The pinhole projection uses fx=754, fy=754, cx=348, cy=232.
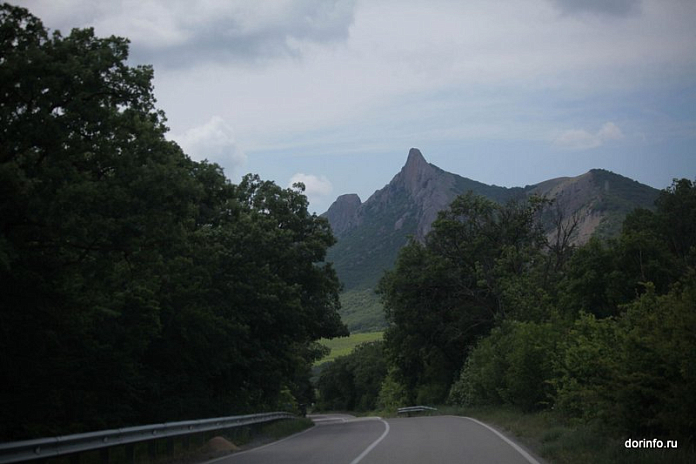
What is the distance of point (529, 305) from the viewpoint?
140ft

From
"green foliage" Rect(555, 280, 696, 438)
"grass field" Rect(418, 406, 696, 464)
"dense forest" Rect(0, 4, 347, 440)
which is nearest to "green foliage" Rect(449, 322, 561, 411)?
"grass field" Rect(418, 406, 696, 464)

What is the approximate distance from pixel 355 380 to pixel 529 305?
271ft

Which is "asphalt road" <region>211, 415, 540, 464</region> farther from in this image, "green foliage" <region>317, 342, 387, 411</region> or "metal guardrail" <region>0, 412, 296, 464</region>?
"green foliage" <region>317, 342, 387, 411</region>

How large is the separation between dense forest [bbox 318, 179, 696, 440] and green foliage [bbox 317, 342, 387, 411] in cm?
4864

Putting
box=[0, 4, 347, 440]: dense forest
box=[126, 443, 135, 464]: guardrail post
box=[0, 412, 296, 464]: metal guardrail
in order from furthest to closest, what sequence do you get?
1. box=[126, 443, 135, 464]: guardrail post
2. box=[0, 4, 347, 440]: dense forest
3. box=[0, 412, 296, 464]: metal guardrail

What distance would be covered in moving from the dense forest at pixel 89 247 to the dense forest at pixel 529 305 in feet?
32.8

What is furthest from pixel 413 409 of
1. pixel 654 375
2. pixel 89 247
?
pixel 89 247

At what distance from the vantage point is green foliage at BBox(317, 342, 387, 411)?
117m

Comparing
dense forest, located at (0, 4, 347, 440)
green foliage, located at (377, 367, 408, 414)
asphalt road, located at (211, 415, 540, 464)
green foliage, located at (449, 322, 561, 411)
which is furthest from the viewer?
green foliage, located at (377, 367, 408, 414)

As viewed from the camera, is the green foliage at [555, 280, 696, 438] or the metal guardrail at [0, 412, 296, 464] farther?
the green foliage at [555, 280, 696, 438]

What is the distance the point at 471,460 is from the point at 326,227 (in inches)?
1106

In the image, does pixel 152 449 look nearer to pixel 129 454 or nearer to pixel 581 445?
pixel 129 454

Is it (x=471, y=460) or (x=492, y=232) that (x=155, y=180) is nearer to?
(x=471, y=460)

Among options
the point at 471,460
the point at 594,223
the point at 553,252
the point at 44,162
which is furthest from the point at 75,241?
the point at 594,223
